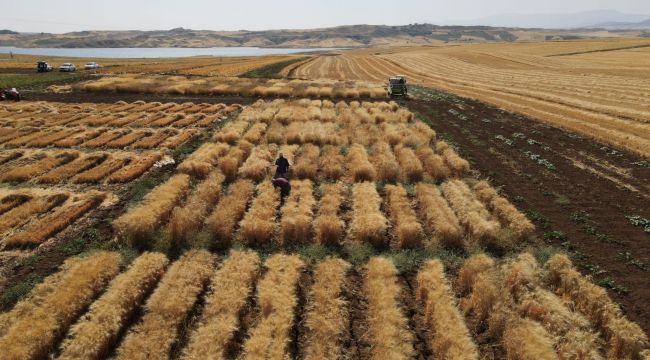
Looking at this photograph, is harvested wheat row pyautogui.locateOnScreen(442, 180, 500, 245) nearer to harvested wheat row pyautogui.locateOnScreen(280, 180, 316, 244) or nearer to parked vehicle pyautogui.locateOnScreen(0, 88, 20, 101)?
harvested wheat row pyautogui.locateOnScreen(280, 180, 316, 244)

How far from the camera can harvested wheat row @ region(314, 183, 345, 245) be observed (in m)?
14.6

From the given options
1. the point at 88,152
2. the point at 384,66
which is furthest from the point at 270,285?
the point at 384,66

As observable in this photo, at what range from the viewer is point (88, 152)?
80.0ft

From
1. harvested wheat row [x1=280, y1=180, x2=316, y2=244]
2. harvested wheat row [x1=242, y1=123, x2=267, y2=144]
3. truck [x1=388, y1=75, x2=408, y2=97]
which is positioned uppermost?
truck [x1=388, y1=75, x2=408, y2=97]

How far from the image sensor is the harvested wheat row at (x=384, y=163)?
20656mm

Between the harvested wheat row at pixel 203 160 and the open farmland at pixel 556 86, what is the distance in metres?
25.6

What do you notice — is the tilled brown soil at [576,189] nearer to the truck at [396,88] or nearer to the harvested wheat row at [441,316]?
the harvested wheat row at [441,316]

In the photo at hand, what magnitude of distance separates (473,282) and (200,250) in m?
8.66

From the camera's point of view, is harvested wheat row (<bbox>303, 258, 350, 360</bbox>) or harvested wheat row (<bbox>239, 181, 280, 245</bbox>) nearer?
harvested wheat row (<bbox>303, 258, 350, 360</bbox>)

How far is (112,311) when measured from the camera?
10117mm

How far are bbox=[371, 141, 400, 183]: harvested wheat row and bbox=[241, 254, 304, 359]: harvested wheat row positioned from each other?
9007 millimetres

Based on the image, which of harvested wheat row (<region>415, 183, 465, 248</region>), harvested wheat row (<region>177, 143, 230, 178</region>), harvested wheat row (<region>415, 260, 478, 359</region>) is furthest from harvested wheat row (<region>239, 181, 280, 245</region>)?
harvested wheat row (<region>415, 183, 465, 248</region>)

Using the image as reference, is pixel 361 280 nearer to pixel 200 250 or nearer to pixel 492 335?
pixel 492 335

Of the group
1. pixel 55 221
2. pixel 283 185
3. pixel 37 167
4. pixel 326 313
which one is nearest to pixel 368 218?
pixel 283 185
